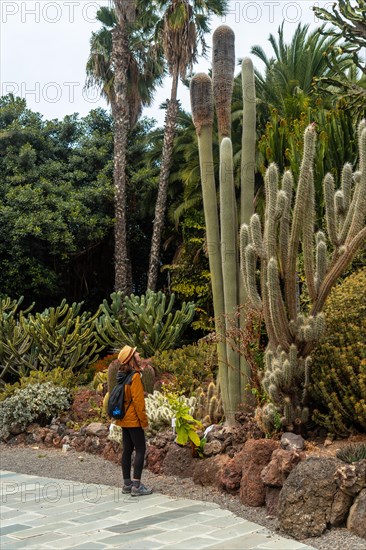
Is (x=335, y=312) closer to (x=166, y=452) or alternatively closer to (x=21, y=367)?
(x=166, y=452)

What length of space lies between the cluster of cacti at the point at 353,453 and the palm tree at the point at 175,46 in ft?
45.3

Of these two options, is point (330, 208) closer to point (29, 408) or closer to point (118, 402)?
point (118, 402)

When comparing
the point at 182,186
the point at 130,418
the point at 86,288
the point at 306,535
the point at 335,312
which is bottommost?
the point at 306,535

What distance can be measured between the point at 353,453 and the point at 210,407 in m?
2.95

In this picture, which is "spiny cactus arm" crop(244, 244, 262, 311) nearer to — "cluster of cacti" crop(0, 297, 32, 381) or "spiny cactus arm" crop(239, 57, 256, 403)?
"spiny cactus arm" crop(239, 57, 256, 403)

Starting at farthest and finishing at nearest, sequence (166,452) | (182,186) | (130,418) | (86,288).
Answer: (86,288) → (182,186) → (166,452) → (130,418)

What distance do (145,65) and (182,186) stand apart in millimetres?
3981

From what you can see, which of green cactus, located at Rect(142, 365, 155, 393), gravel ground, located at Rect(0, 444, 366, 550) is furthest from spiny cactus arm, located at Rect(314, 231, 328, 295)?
green cactus, located at Rect(142, 365, 155, 393)

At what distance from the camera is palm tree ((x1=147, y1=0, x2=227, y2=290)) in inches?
788

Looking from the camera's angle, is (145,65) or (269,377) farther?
(145,65)

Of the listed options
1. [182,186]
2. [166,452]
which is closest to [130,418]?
[166,452]

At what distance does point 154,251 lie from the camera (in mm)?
20656

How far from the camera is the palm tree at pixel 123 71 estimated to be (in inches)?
796

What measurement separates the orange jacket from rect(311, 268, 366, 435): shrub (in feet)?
5.79
